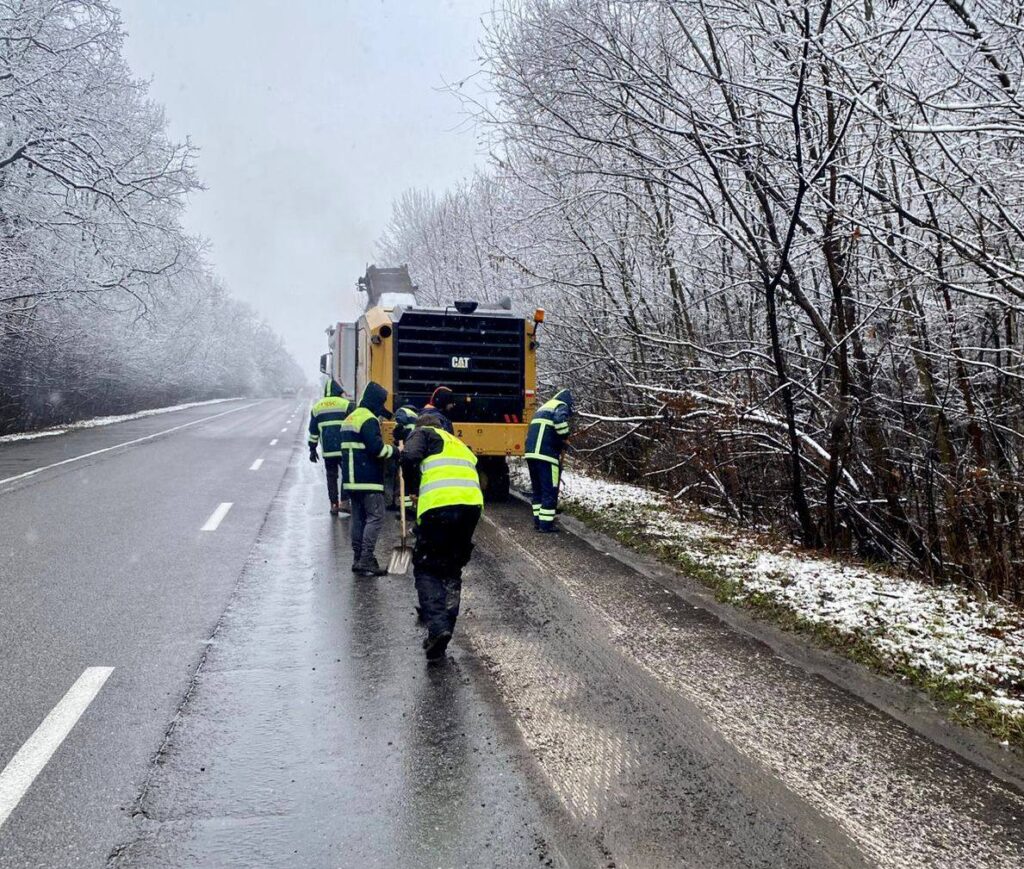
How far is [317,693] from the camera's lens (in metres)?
4.62

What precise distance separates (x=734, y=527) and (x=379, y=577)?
194 inches

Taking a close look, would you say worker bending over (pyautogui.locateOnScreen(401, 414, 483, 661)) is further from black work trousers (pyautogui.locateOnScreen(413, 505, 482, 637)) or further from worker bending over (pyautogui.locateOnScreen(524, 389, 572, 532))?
worker bending over (pyautogui.locateOnScreen(524, 389, 572, 532))

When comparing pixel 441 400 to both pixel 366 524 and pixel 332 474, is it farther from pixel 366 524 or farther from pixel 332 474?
pixel 332 474

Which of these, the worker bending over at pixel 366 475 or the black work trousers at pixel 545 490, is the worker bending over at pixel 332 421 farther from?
the black work trousers at pixel 545 490

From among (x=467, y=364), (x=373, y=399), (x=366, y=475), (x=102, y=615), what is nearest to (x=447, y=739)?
(x=102, y=615)

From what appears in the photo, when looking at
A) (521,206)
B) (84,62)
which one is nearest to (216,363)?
(84,62)

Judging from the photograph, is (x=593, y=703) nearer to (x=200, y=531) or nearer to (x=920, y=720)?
(x=920, y=720)

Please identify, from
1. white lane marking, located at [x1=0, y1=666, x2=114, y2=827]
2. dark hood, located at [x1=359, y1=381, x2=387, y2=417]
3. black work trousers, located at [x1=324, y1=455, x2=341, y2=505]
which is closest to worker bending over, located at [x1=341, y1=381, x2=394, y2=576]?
dark hood, located at [x1=359, y1=381, x2=387, y2=417]

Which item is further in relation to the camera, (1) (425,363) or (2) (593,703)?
(1) (425,363)

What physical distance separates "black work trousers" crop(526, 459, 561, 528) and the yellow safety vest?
4364mm

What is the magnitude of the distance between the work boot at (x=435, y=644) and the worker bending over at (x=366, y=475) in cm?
241

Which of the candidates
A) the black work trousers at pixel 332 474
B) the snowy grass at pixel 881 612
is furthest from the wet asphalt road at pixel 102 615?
the snowy grass at pixel 881 612

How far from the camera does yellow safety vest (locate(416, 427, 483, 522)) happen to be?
5.42 meters

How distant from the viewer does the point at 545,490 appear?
992 cm
